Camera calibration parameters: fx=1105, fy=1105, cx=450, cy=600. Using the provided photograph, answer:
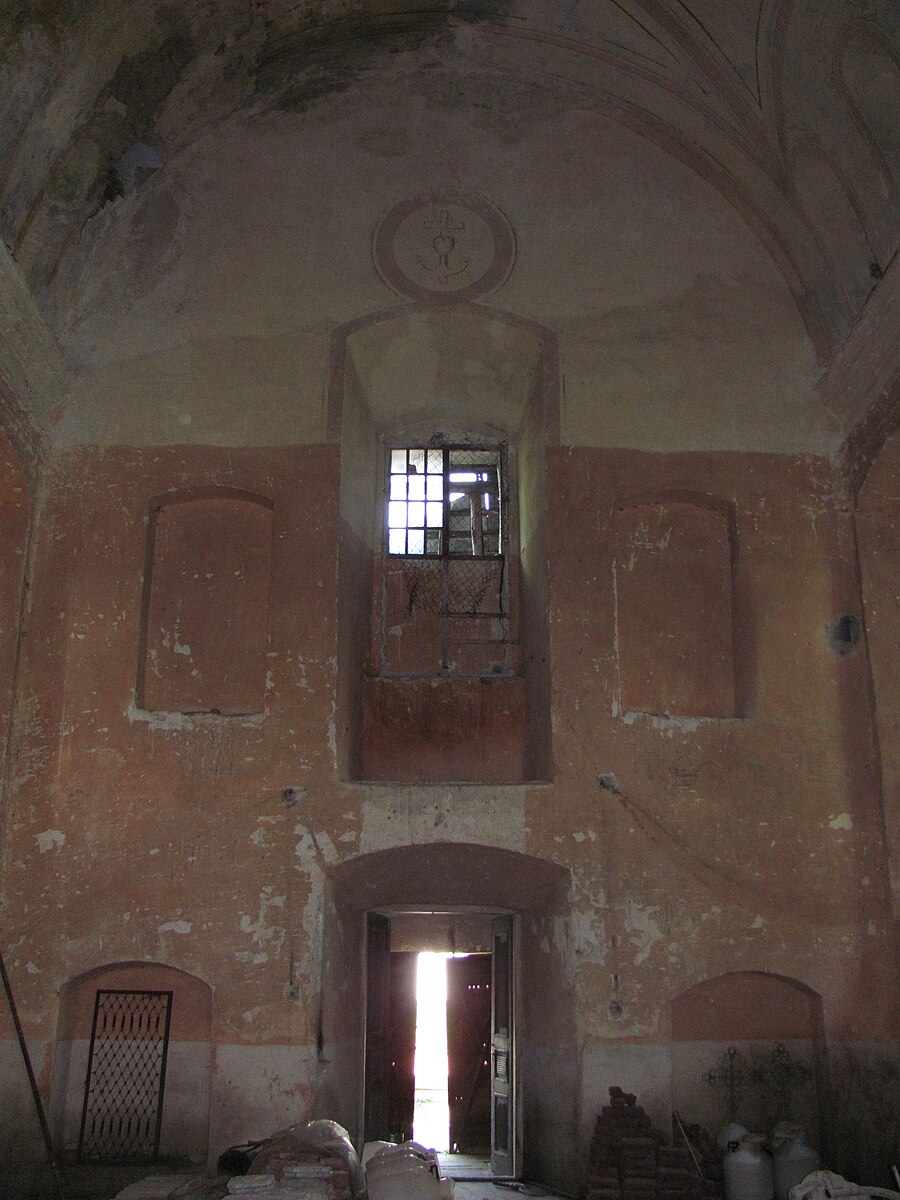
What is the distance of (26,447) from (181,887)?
3.16m

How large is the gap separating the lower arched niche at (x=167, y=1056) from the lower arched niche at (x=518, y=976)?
759 millimetres

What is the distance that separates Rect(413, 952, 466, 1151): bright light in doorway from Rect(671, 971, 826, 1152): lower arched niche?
5.61 metres

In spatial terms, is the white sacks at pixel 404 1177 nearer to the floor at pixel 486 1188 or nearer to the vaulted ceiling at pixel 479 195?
the floor at pixel 486 1188

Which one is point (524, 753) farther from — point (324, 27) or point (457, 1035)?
point (324, 27)

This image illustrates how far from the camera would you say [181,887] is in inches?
274

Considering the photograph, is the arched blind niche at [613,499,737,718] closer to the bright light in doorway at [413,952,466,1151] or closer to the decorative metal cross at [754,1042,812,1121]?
the decorative metal cross at [754,1042,812,1121]

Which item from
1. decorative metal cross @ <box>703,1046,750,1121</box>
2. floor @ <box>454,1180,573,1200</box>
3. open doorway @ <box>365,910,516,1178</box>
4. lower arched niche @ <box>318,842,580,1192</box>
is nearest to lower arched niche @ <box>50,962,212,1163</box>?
lower arched niche @ <box>318,842,580,1192</box>

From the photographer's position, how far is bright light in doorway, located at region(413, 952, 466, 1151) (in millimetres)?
12375

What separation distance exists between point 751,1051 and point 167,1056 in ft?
11.9

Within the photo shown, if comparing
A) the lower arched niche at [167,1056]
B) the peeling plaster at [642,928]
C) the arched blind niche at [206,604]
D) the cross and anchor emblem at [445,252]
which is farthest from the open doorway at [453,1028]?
the cross and anchor emblem at [445,252]

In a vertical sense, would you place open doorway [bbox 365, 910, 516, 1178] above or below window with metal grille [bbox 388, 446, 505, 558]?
below

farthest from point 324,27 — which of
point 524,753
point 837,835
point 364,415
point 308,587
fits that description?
point 837,835

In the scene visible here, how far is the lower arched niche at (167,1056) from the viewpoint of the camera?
6688 millimetres

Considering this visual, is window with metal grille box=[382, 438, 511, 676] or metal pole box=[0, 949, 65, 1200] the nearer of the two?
metal pole box=[0, 949, 65, 1200]
